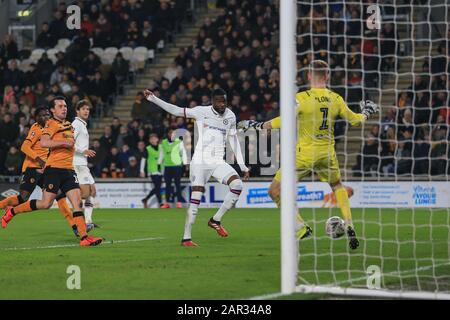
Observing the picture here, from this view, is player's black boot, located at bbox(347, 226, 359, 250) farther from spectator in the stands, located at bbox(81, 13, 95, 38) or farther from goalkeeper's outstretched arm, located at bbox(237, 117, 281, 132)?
spectator in the stands, located at bbox(81, 13, 95, 38)

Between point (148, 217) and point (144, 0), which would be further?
point (144, 0)

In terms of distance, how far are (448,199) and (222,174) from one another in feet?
30.9

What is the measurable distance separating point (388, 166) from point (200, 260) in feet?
43.0

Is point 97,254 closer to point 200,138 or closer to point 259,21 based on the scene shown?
point 200,138

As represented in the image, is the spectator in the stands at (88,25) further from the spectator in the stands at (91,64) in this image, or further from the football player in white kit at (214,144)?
the football player in white kit at (214,144)

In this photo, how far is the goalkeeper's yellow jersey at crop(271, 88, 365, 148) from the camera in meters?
13.1

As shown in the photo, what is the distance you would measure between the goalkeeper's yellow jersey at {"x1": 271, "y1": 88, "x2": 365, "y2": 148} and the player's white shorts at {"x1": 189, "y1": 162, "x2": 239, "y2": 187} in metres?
1.58

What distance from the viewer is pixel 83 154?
54.4 feet

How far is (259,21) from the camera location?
97.2ft

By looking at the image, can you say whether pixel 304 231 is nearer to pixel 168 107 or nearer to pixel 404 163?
pixel 168 107

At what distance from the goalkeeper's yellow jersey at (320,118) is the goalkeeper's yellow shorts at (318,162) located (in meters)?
0.09

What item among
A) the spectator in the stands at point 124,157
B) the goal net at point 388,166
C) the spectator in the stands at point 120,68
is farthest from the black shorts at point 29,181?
the spectator in the stands at point 120,68

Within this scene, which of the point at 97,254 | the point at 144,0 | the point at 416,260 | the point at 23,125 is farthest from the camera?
the point at 144,0
